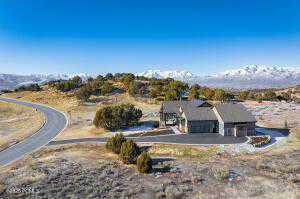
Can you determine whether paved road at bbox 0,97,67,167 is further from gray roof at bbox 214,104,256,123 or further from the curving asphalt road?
gray roof at bbox 214,104,256,123

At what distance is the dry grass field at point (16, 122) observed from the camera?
4748 cm

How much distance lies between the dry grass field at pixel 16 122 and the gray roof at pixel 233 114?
3991cm

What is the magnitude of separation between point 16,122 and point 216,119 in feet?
178

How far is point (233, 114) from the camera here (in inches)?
1801

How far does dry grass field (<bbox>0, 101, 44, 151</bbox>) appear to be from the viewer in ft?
A: 156

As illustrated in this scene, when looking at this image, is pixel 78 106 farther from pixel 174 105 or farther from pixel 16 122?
pixel 174 105

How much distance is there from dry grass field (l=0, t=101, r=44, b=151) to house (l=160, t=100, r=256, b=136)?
109 ft

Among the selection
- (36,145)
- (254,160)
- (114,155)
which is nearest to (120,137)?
(114,155)

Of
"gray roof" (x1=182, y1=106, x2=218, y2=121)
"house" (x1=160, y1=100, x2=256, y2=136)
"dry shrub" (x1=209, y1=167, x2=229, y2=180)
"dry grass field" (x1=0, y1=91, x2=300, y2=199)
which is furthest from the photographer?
"gray roof" (x1=182, y1=106, x2=218, y2=121)

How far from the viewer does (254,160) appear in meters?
32.8

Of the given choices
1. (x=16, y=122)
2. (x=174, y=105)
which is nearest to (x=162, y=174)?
(x=174, y=105)

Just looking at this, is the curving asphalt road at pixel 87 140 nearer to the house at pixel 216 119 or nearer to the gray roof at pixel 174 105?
the house at pixel 216 119

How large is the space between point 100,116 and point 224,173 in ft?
103

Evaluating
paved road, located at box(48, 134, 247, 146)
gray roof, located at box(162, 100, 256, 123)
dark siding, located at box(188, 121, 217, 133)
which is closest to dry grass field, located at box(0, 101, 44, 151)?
paved road, located at box(48, 134, 247, 146)
